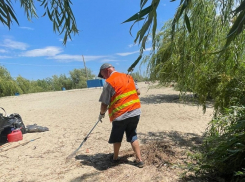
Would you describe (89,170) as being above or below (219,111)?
below

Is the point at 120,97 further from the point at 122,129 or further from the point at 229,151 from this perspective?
the point at 229,151

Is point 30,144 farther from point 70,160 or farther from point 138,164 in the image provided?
point 138,164

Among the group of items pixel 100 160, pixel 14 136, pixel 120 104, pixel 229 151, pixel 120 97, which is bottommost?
pixel 100 160

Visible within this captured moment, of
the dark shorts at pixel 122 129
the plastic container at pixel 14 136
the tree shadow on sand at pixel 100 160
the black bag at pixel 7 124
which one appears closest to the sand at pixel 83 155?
the tree shadow on sand at pixel 100 160

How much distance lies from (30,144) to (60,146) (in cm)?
82

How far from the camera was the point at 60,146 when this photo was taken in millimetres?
4418

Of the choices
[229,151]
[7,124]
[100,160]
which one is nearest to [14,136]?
[7,124]

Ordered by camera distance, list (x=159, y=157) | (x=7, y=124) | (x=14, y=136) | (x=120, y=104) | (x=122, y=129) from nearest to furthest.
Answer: (x=120, y=104) < (x=122, y=129) < (x=159, y=157) < (x=7, y=124) < (x=14, y=136)

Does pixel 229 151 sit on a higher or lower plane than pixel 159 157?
higher

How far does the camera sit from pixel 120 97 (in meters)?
2.91

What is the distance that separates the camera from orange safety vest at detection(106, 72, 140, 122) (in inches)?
114

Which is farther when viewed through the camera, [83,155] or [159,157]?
[83,155]

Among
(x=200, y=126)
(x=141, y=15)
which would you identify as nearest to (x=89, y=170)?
(x=141, y=15)

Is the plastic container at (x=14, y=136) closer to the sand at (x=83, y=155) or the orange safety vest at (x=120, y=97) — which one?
the sand at (x=83, y=155)
